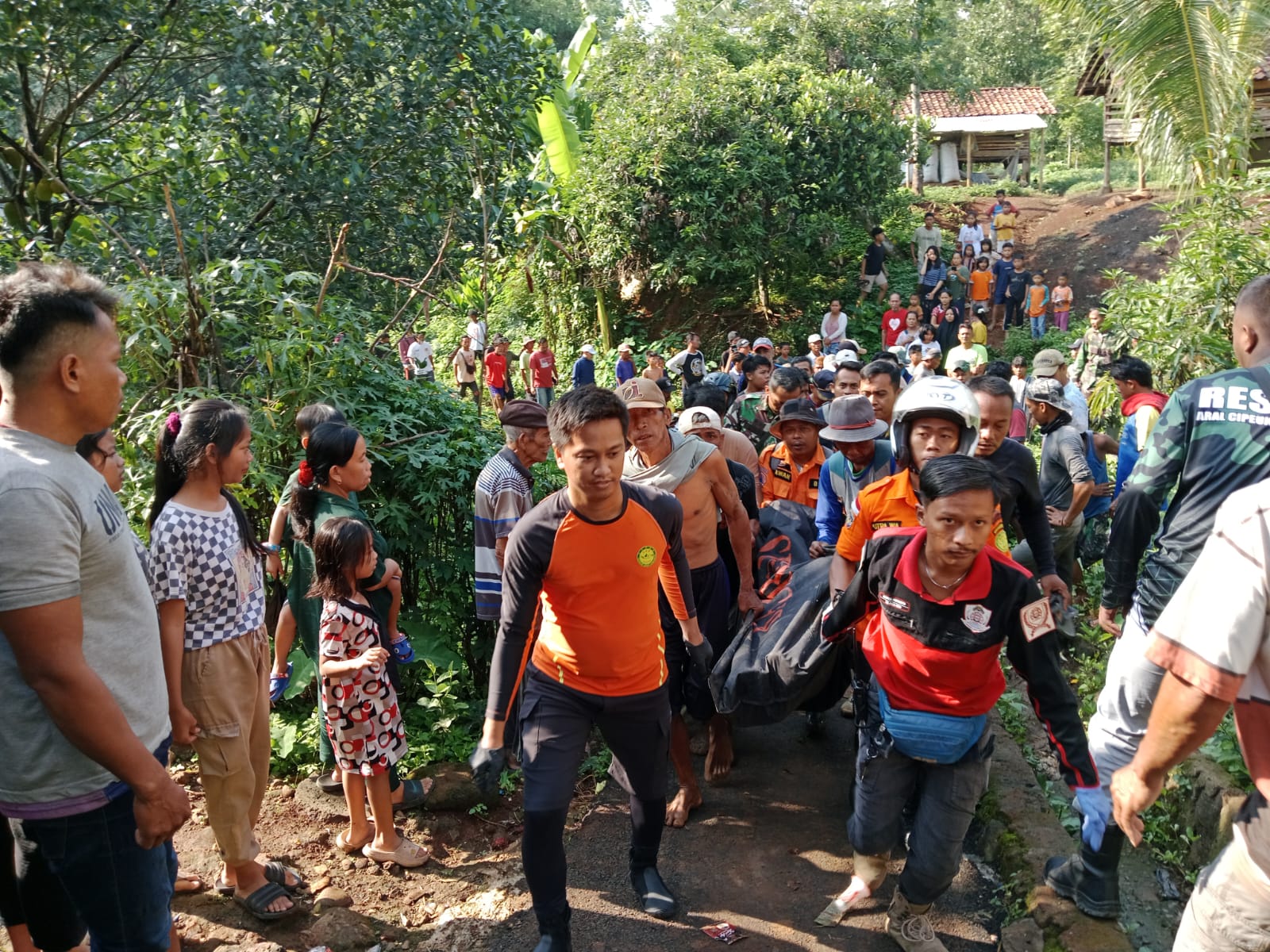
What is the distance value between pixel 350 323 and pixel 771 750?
10.6ft

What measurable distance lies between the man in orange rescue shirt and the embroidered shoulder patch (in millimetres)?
1229

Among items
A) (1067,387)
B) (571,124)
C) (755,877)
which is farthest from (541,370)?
(755,877)

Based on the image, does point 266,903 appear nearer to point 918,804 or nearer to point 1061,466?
point 918,804

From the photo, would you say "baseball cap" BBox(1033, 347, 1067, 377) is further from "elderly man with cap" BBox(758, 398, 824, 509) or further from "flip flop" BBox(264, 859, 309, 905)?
"flip flop" BBox(264, 859, 309, 905)

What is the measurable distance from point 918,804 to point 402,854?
2140 millimetres

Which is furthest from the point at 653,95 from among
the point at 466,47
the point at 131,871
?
the point at 131,871

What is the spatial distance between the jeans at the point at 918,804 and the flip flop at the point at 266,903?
2149mm

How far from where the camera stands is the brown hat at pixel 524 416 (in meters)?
4.30

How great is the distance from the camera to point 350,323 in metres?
5.27

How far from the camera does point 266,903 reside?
3557 mm

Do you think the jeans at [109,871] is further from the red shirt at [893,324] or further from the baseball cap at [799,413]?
the red shirt at [893,324]

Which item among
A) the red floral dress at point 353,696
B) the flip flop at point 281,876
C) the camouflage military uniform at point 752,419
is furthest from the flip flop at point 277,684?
the camouflage military uniform at point 752,419

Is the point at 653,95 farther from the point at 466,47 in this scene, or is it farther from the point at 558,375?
the point at 466,47

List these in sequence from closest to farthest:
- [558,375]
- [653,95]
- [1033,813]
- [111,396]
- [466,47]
Result: [111,396], [1033,813], [466,47], [653,95], [558,375]
